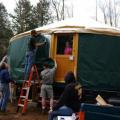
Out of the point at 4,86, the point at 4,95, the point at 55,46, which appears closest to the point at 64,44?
the point at 55,46

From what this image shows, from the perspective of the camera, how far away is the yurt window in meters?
14.4

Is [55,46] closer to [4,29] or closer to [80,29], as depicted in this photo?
[80,29]

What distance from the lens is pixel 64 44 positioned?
48.0ft

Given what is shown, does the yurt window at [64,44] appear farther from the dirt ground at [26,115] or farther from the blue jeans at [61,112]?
the blue jeans at [61,112]

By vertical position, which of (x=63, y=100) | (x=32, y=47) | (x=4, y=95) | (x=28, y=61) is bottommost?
(x=4, y=95)

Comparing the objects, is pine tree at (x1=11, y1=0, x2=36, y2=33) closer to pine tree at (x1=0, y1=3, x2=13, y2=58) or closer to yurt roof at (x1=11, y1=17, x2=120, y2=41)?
pine tree at (x1=0, y1=3, x2=13, y2=58)

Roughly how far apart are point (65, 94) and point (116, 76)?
5952 millimetres

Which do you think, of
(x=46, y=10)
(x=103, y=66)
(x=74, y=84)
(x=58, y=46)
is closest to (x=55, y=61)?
(x=58, y=46)

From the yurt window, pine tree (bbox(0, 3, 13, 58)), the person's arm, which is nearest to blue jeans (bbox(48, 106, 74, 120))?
the person's arm

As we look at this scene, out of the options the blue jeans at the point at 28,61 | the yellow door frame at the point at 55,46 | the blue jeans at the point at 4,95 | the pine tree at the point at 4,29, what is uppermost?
the pine tree at the point at 4,29

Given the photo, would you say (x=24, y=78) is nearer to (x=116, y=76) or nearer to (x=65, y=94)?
(x=116, y=76)

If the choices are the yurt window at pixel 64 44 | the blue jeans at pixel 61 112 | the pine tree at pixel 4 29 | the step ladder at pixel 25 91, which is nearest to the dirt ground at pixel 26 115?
the step ladder at pixel 25 91

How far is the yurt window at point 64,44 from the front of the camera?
14430mm

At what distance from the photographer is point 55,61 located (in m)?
14.4
